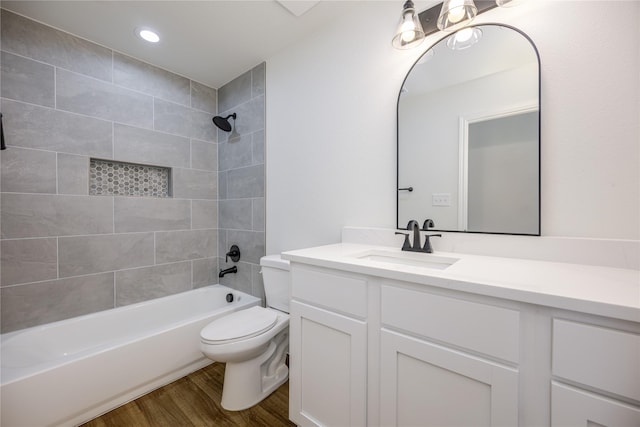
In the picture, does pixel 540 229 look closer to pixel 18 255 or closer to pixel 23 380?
pixel 23 380

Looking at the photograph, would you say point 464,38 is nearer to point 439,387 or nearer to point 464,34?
point 464,34

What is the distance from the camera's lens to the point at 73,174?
5.87ft

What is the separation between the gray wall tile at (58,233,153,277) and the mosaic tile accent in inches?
13.9

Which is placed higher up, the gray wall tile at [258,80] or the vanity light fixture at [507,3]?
the gray wall tile at [258,80]

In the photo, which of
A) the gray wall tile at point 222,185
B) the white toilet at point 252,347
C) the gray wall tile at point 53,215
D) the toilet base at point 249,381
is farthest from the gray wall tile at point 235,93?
the toilet base at point 249,381

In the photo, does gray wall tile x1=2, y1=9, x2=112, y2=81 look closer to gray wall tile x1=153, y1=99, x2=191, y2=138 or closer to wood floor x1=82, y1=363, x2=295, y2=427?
gray wall tile x1=153, y1=99, x2=191, y2=138

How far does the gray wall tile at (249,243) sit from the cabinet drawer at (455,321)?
146 centimetres

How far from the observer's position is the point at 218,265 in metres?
2.58

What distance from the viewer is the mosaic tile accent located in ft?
6.35

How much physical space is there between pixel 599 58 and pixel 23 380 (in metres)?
2.78

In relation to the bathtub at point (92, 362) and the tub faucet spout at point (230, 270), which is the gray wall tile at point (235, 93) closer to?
the tub faucet spout at point (230, 270)

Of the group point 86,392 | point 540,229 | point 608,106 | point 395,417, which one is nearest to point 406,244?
point 540,229

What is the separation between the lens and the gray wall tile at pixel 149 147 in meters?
1.99

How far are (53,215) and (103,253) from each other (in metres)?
0.39
